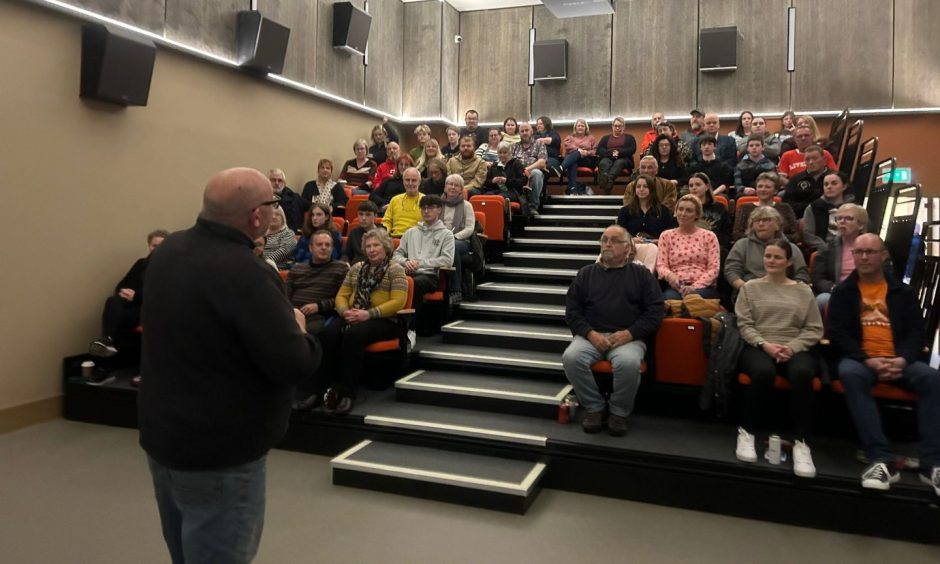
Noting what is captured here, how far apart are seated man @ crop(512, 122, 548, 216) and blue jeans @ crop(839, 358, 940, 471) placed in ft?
12.8

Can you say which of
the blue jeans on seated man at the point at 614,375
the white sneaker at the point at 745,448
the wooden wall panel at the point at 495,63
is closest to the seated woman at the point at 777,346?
the white sneaker at the point at 745,448

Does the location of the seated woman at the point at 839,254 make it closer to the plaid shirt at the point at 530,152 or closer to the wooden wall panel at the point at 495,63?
the plaid shirt at the point at 530,152

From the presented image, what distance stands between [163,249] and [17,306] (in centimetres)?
341

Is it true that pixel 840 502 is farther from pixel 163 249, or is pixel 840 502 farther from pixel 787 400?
pixel 163 249

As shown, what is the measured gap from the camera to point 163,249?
1396 millimetres

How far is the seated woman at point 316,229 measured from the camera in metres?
4.66

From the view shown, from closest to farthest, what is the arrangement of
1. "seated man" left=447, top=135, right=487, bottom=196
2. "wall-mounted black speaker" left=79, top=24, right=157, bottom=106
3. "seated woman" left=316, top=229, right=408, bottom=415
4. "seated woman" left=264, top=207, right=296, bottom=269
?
"seated woman" left=316, top=229, right=408, bottom=415, "wall-mounted black speaker" left=79, top=24, right=157, bottom=106, "seated woman" left=264, top=207, right=296, bottom=269, "seated man" left=447, top=135, right=487, bottom=196

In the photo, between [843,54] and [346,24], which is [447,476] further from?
[843,54]

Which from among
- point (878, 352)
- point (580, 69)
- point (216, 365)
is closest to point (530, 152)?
point (580, 69)

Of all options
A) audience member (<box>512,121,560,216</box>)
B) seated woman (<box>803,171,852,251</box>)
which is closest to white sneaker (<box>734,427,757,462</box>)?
seated woman (<box>803,171,852,251</box>)

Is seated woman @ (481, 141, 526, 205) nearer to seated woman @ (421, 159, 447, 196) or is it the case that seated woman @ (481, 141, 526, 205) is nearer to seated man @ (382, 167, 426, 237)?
seated woman @ (421, 159, 447, 196)

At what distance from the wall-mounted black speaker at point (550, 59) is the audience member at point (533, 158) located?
5.78 feet

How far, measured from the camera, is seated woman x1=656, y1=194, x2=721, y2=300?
384 cm

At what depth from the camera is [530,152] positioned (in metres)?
7.04
